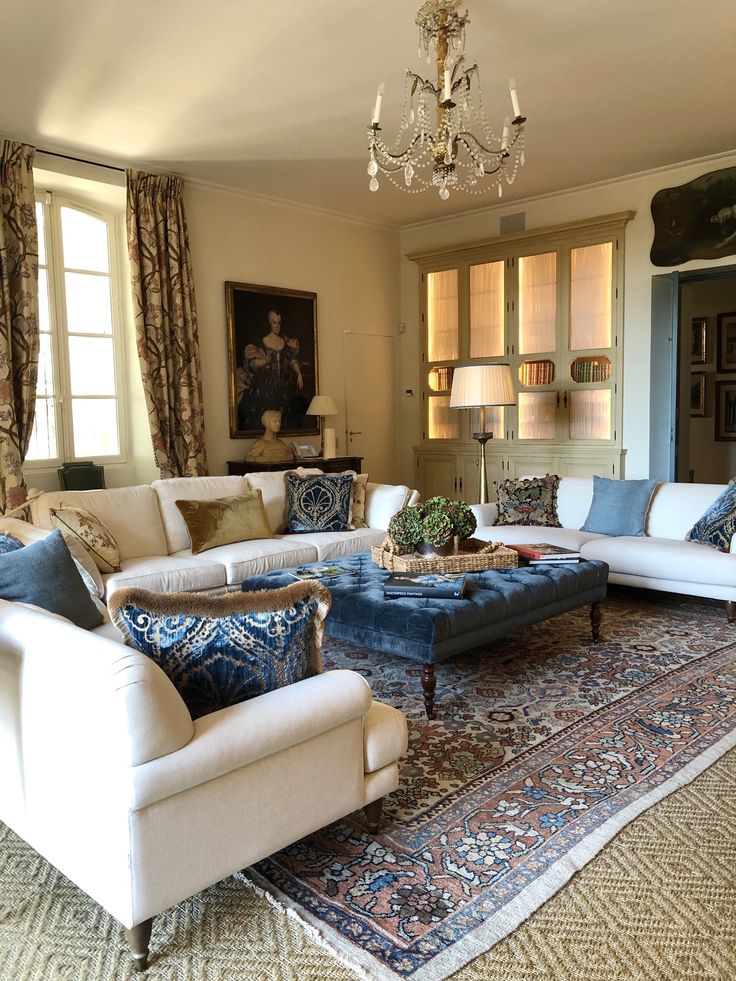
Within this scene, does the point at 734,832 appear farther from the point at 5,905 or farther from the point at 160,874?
the point at 5,905

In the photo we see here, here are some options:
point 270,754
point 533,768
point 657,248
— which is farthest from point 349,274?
point 270,754

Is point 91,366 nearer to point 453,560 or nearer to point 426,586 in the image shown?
point 453,560

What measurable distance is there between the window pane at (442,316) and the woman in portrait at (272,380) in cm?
164

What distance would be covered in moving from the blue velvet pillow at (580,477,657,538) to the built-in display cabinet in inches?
62.1

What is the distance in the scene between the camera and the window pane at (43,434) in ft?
18.6

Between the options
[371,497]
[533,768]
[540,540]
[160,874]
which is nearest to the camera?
[160,874]

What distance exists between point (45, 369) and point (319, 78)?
2879 mm

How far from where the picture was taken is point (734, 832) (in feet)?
7.40

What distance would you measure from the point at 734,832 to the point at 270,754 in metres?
1.40

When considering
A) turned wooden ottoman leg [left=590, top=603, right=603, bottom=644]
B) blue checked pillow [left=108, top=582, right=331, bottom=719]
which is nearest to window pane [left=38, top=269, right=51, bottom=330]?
turned wooden ottoman leg [left=590, top=603, right=603, bottom=644]

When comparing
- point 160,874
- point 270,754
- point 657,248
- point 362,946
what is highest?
point 657,248

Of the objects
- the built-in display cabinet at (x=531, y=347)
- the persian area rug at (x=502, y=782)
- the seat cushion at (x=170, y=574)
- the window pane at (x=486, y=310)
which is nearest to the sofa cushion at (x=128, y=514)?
the seat cushion at (x=170, y=574)

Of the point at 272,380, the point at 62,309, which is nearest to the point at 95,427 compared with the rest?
the point at 62,309

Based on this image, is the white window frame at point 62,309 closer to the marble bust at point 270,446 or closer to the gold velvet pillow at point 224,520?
the marble bust at point 270,446
